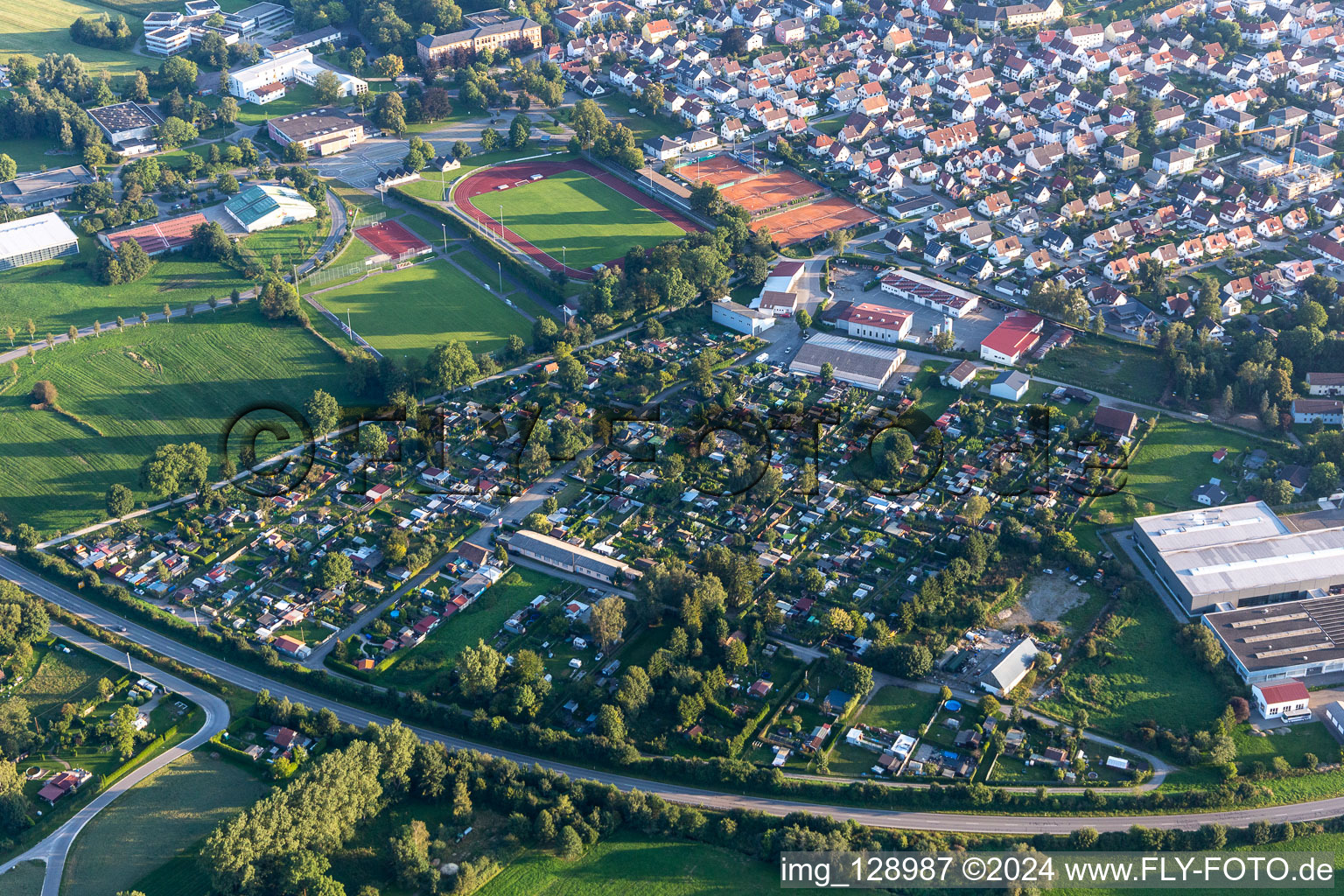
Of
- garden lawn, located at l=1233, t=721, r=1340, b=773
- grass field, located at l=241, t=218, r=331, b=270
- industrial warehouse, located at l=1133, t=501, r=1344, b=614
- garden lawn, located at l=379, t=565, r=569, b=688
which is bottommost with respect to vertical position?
garden lawn, located at l=379, t=565, r=569, b=688

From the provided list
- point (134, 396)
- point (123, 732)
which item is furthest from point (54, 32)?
point (123, 732)

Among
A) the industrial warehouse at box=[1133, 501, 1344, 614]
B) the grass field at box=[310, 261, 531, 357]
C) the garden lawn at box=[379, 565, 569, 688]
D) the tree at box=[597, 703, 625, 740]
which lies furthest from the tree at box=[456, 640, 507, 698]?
the industrial warehouse at box=[1133, 501, 1344, 614]

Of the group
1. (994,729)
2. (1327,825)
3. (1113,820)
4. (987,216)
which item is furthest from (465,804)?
(987,216)

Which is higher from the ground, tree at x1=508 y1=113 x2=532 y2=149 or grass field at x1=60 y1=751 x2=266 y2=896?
tree at x1=508 y1=113 x2=532 y2=149

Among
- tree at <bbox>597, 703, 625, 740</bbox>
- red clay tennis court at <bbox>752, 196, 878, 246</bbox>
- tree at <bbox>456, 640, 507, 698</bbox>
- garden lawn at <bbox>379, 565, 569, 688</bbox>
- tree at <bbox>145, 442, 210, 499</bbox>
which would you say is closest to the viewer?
tree at <bbox>597, 703, 625, 740</bbox>

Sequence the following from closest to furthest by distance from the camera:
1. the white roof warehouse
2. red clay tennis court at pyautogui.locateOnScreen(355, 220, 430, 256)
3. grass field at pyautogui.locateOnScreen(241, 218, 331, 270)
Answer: the white roof warehouse, grass field at pyautogui.locateOnScreen(241, 218, 331, 270), red clay tennis court at pyautogui.locateOnScreen(355, 220, 430, 256)

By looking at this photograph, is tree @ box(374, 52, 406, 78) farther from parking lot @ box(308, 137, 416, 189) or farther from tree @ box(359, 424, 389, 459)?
tree @ box(359, 424, 389, 459)

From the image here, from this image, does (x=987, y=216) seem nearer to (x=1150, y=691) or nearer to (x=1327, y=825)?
(x=1150, y=691)
